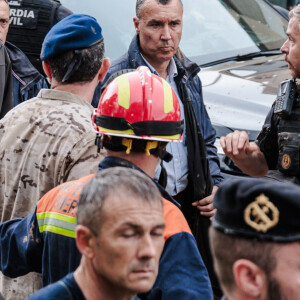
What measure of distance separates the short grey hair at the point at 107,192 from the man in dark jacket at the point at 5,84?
2.82m

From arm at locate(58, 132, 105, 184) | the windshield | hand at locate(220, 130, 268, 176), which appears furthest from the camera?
the windshield

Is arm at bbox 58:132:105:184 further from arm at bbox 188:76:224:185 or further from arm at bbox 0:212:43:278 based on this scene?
arm at bbox 188:76:224:185

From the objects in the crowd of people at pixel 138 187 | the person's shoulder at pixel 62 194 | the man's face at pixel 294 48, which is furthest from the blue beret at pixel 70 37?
the man's face at pixel 294 48

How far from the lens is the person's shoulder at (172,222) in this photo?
235cm

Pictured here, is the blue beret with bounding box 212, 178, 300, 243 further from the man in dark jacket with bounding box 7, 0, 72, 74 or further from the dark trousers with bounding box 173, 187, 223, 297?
the man in dark jacket with bounding box 7, 0, 72, 74

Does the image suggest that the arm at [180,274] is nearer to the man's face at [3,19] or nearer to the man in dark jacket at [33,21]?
the man's face at [3,19]

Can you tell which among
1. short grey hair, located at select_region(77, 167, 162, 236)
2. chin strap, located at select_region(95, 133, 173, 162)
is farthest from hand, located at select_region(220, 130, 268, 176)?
short grey hair, located at select_region(77, 167, 162, 236)

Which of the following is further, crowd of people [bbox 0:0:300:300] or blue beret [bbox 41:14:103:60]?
blue beret [bbox 41:14:103:60]

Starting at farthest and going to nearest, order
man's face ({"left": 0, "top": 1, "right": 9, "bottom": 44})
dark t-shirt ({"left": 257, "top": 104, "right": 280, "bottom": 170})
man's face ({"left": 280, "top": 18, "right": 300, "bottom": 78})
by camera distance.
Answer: man's face ({"left": 0, "top": 1, "right": 9, "bottom": 44}) < dark t-shirt ({"left": 257, "top": 104, "right": 280, "bottom": 170}) < man's face ({"left": 280, "top": 18, "right": 300, "bottom": 78})

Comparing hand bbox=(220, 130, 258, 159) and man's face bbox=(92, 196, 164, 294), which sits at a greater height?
man's face bbox=(92, 196, 164, 294)

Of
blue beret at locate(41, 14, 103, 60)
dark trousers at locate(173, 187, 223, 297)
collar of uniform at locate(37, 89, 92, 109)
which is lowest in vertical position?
dark trousers at locate(173, 187, 223, 297)

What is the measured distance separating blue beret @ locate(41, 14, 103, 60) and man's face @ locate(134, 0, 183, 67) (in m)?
1.17

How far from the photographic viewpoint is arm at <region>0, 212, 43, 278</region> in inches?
102

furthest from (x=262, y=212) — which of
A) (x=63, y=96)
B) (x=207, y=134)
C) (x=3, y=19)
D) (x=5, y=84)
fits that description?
(x=3, y=19)
